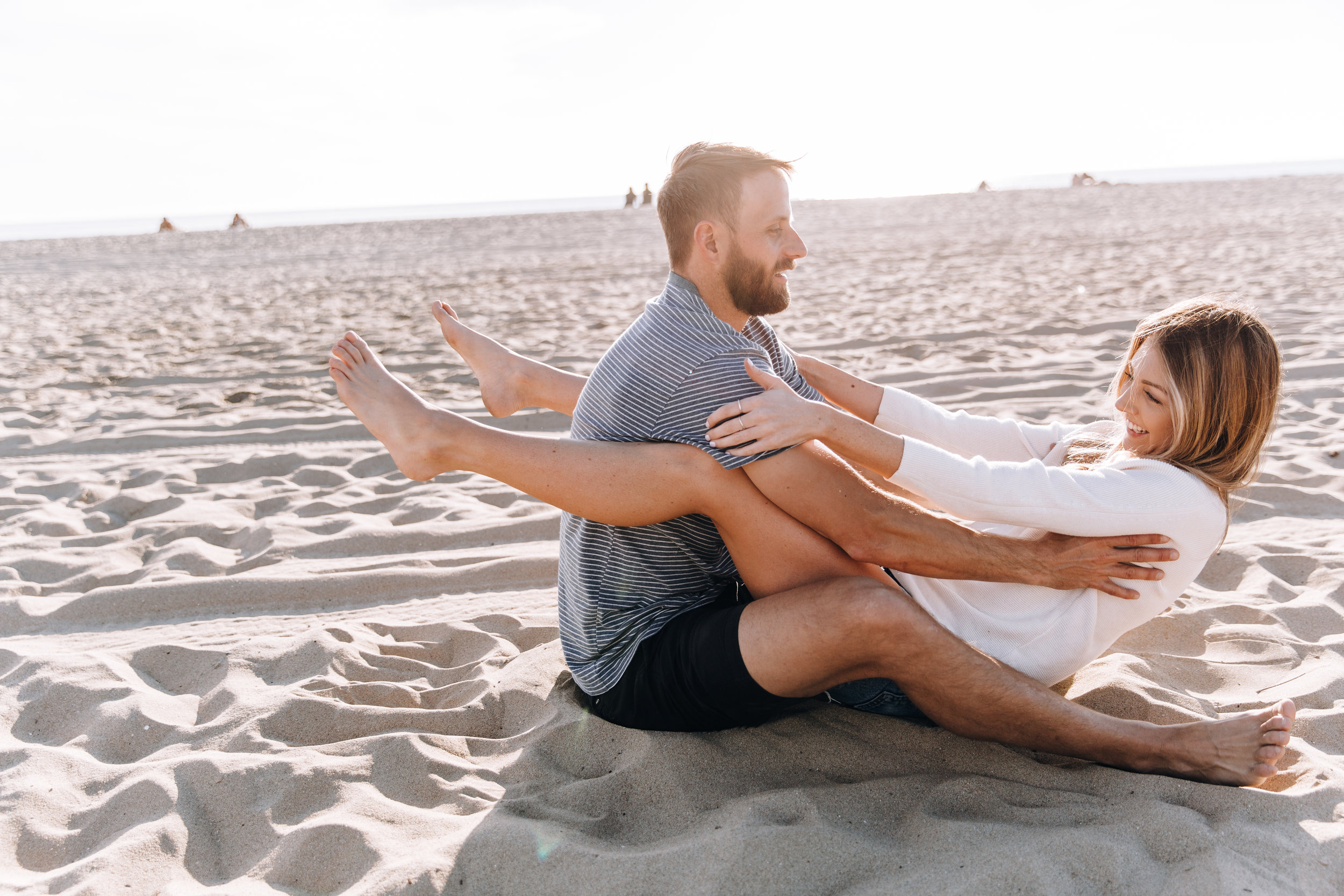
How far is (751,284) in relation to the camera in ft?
8.49

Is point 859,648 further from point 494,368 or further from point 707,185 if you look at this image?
point 494,368

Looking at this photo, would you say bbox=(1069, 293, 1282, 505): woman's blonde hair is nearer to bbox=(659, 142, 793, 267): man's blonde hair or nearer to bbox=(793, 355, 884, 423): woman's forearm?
bbox=(793, 355, 884, 423): woman's forearm

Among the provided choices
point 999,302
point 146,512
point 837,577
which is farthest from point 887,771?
point 999,302

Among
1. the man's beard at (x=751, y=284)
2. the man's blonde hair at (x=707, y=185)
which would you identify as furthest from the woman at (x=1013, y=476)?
the man's blonde hair at (x=707, y=185)

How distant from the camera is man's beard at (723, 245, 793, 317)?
8.41 feet

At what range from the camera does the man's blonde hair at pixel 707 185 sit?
99.6 inches

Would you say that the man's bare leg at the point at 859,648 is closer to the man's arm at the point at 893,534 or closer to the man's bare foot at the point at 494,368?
the man's arm at the point at 893,534

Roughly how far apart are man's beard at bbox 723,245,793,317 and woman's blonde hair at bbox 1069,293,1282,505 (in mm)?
1009

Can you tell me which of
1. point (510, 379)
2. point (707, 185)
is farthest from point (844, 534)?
point (510, 379)

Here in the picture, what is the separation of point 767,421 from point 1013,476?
609 mm

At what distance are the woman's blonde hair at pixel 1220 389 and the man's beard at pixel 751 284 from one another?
1009 mm

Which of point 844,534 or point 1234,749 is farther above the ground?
point 844,534

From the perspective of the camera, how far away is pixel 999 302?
8156 mm

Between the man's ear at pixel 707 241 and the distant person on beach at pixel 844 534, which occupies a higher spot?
the man's ear at pixel 707 241
